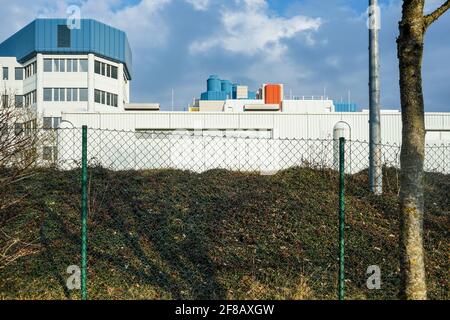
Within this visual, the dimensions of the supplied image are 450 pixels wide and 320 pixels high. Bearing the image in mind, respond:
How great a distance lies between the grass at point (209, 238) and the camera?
6.30m

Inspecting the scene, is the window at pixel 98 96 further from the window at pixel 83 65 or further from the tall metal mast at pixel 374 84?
the tall metal mast at pixel 374 84

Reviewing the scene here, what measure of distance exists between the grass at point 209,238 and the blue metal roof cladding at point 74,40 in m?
47.5

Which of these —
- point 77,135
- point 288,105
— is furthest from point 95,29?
point 77,135

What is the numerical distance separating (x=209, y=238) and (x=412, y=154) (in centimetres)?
371

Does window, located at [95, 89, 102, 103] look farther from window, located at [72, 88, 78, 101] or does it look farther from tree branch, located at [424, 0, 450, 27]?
tree branch, located at [424, 0, 450, 27]

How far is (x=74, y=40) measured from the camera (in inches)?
2142

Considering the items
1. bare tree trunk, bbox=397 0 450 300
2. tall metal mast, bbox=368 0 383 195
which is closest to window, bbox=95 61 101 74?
tall metal mast, bbox=368 0 383 195

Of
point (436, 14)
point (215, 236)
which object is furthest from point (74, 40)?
point (436, 14)

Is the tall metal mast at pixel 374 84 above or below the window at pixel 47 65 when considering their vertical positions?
below

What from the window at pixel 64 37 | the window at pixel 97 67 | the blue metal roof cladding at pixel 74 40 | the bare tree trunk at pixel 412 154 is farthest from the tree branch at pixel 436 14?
the window at pixel 64 37

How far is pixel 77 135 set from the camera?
19.1 meters

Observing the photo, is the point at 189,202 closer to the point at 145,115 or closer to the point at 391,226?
the point at 391,226

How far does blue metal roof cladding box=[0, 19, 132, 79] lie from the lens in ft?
178

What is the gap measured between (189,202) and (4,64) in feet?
196
